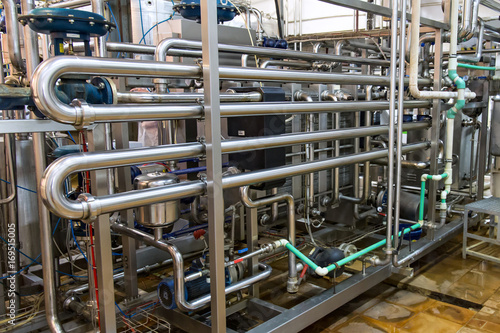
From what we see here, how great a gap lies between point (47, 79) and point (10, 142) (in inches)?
49.6

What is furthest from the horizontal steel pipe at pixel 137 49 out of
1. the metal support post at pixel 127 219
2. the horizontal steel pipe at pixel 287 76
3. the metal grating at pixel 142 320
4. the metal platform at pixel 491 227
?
the metal platform at pixel 491 227

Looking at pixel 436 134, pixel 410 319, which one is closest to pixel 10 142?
pixel 410 319

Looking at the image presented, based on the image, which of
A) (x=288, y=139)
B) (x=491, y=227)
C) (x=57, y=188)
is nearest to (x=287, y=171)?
(x=288, y=139)

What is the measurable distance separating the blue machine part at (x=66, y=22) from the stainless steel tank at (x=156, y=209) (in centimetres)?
62

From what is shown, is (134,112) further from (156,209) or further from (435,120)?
(435,120)

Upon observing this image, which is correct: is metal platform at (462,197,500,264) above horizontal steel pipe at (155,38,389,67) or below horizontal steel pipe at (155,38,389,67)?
below

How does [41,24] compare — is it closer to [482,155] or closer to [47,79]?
→ [47,79]

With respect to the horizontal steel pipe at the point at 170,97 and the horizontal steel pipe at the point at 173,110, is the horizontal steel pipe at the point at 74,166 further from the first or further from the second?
the horizontal steel pipe at the point at 170,97

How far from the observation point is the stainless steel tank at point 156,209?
1.86m

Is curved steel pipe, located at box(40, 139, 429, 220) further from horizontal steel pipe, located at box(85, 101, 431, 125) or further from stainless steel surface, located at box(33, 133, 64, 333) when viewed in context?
stainless steel surface, located at box(33, 133, 64, 333)

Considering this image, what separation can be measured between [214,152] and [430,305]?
66.6 inches

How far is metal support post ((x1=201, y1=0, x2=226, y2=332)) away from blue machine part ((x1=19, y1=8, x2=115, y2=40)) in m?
0.39

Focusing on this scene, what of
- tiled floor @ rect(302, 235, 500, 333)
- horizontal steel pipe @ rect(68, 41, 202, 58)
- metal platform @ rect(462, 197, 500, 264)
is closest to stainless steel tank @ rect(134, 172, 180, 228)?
horizontal steel pipe @ rect(68, 41, 202, 58)

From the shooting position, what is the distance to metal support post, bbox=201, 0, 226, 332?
54.9 inches
